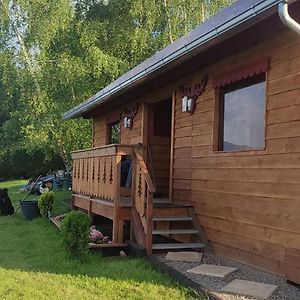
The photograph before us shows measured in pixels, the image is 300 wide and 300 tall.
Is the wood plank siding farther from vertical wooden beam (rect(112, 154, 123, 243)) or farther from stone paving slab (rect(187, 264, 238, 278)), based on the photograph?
vertical wooden beam (rect(112, 154, 123, 243))

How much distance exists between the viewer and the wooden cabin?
4.35 meters

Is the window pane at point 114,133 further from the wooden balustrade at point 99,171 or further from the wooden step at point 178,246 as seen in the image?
the wooden step at point 178,246

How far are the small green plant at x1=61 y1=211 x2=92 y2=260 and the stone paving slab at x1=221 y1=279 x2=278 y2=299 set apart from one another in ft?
6.11

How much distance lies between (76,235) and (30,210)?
4.85m

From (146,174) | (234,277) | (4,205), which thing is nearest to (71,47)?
(4,205)

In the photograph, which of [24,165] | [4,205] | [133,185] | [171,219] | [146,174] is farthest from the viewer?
[24,165]

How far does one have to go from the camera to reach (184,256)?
5.22 m

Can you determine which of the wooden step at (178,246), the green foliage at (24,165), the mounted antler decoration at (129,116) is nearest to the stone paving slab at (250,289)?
the wooden step at (178,246)

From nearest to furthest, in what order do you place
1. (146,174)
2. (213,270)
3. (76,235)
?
(213,270) → (76,235) → (146,174)

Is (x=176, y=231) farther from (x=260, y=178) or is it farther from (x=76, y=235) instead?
(x=260, y=178)

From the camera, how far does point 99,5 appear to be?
51.0ft

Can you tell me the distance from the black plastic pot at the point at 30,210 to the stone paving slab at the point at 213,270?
18.7 feet

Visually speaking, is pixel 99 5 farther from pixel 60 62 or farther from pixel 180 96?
pixel 180 96

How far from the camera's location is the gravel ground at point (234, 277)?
3.90 m
